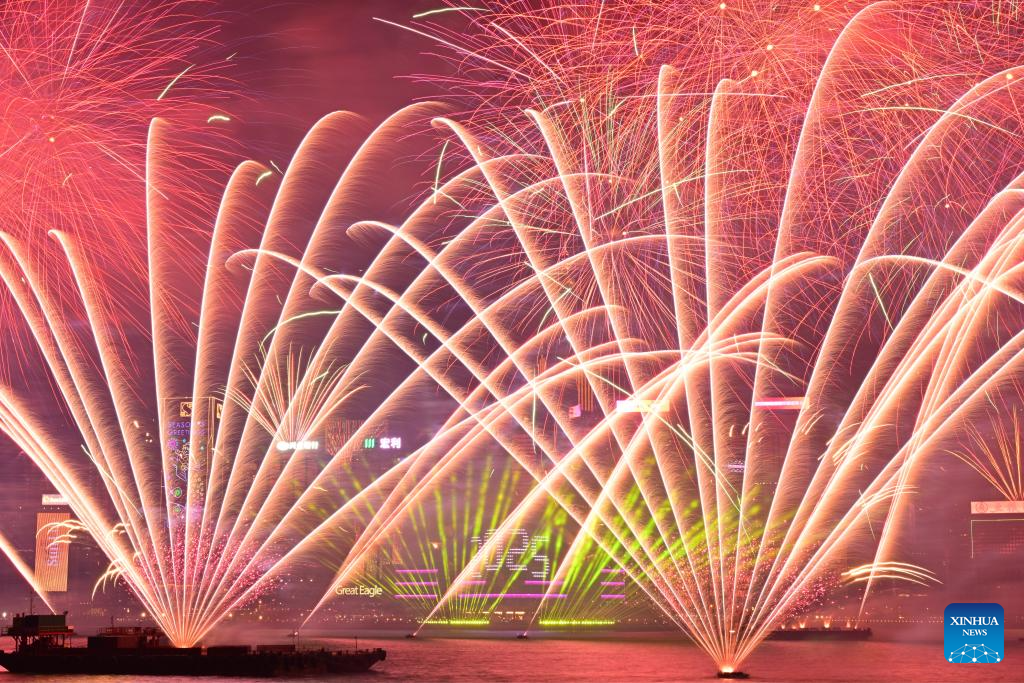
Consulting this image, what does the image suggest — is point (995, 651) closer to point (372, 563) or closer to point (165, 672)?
point (165, 672)

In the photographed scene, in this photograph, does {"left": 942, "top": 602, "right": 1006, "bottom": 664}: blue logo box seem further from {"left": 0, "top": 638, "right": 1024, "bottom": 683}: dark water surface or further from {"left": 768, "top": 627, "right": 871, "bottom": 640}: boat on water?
{"left": 768, "top": 627, "right": 871, "bottom": 640}: boat on water

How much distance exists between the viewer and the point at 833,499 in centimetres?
4516

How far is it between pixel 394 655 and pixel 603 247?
84.0 m

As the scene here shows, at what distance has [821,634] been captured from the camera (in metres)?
185

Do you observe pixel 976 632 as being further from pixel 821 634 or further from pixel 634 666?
pixel 821 634

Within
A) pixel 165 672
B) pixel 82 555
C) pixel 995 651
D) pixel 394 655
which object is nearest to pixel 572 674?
pixel 165 672

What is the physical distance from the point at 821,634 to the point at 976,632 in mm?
168339

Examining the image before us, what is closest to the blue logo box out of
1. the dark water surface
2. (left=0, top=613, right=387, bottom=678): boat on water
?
the dark water surface

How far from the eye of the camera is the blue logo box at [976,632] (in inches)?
1030

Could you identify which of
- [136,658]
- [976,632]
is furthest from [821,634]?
[976,632]

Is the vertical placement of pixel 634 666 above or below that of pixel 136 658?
below

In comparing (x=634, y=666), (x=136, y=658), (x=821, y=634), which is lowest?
(x=821, y=634)

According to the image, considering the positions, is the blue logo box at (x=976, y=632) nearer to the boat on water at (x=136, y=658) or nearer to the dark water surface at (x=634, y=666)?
the dark water surface at (x=634, y=666)

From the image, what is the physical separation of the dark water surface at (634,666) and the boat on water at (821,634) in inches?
1802
